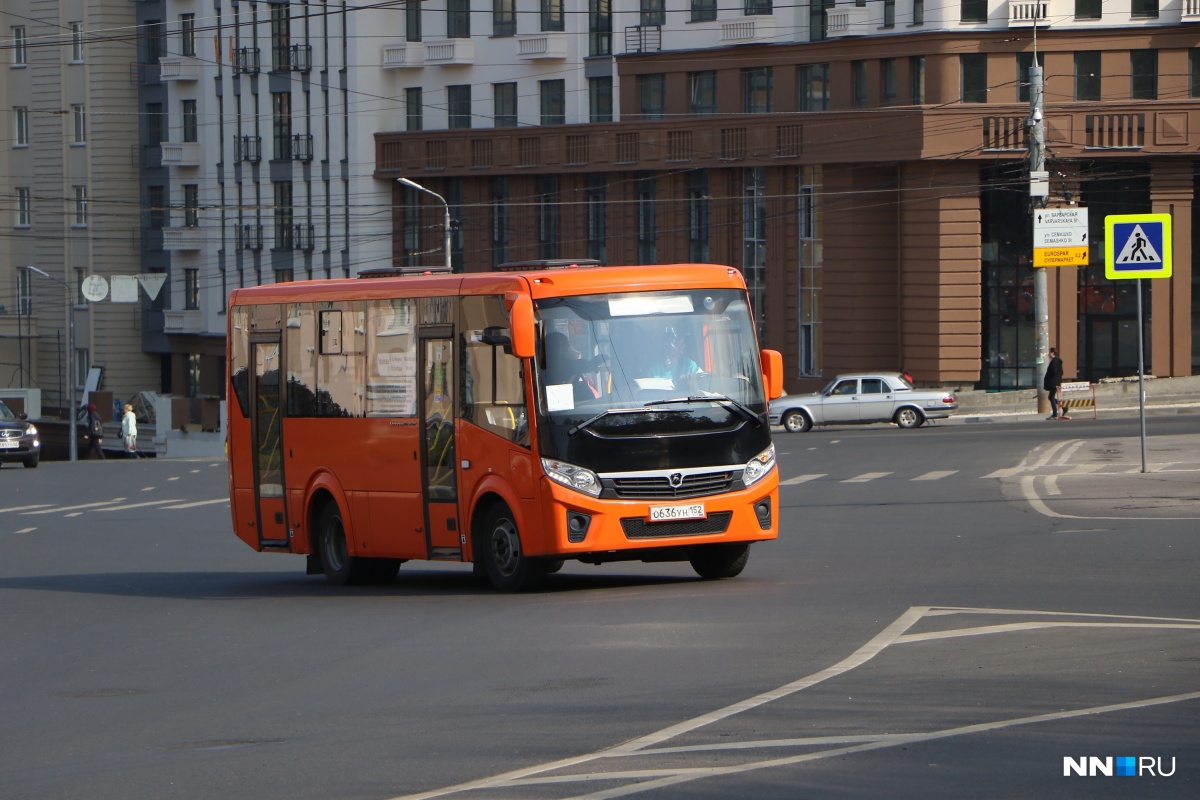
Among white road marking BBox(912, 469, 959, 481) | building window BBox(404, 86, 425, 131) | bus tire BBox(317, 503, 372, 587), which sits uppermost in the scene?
building window BBox(404, 86, 425, 131)

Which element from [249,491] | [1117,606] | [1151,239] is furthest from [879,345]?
[1117,606]

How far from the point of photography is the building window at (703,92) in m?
61.0

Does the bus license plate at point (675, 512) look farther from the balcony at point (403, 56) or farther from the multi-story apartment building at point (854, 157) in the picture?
the balcony at point (403, 56)

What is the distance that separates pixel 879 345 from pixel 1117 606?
150ft

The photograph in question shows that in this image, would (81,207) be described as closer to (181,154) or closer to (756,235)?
(181,154)

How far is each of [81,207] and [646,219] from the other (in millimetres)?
29286

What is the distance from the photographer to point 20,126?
82.8 metres

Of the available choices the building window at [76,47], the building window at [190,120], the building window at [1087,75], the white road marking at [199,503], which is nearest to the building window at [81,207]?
the building window at [76,47]

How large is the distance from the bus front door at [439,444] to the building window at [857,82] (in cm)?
4277

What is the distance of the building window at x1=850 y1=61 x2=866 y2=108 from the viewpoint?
5747 cm

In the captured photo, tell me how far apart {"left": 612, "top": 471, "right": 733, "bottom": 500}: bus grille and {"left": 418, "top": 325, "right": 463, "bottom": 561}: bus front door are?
1.69 m

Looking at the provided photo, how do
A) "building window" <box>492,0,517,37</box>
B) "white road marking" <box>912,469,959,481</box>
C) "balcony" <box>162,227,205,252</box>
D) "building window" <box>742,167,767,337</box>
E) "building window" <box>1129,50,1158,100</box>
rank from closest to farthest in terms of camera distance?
"white road marking" <box>912,469,959,481</box>, "building window" <box>1129,50,1158,100</box>, "building window" <box>742,167,767,337</box>, "building window" <box>492,0,517,37</box>, "balcony" <box>162,227,205,252</box>

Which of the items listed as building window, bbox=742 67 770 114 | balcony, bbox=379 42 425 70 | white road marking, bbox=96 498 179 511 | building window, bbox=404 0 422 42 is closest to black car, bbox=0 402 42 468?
A: white road marking, bbox=96 498 179 511

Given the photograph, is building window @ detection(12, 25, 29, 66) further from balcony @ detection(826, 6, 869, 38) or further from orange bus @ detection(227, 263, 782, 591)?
orange bus @ detection(227, 263, 782, 591)
